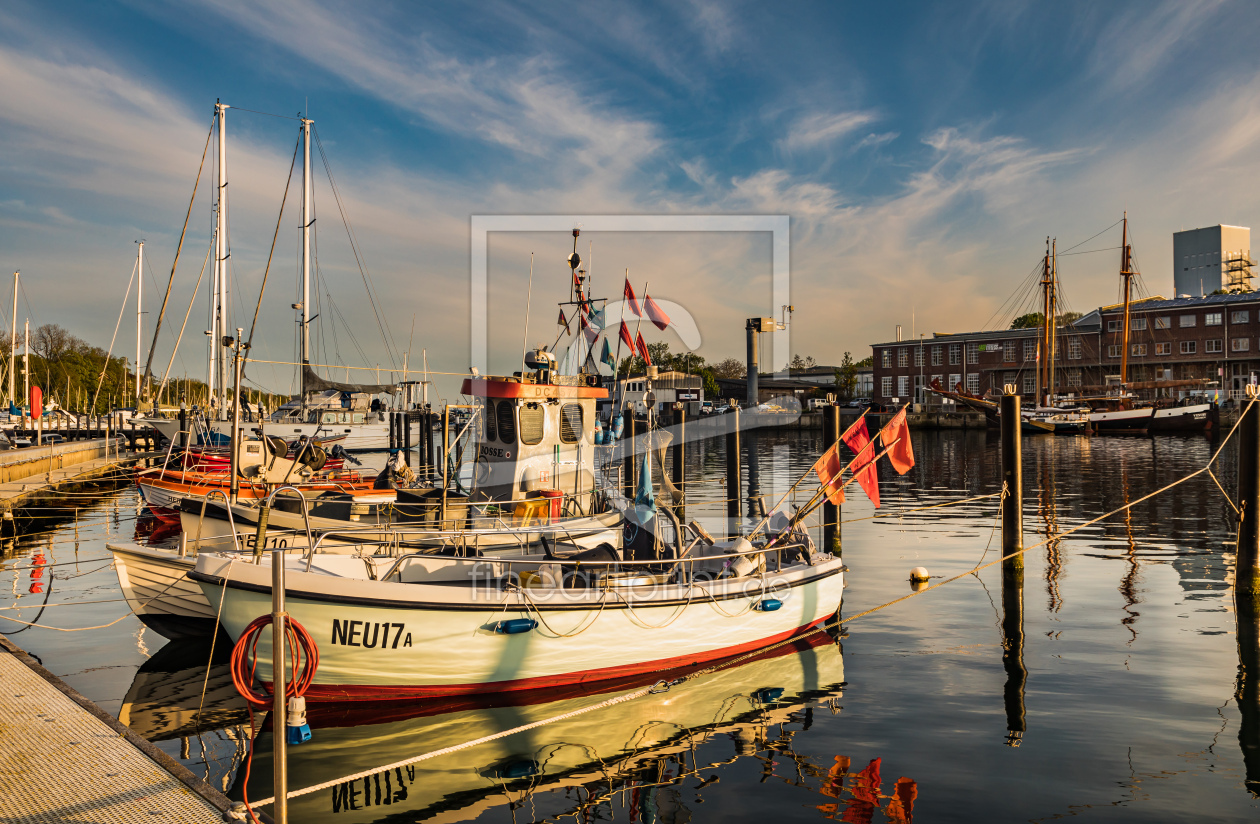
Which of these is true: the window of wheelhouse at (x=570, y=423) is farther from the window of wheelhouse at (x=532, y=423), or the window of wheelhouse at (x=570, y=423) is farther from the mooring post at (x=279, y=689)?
the mooring post at (x=279, y=689)

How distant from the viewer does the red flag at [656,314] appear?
1677 cm

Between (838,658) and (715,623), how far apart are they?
2.31 metres

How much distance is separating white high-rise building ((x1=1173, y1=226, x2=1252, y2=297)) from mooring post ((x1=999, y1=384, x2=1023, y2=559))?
12812 cm

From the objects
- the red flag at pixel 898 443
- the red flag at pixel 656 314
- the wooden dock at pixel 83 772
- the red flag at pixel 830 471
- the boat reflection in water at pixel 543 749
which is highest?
the red flag at pixel 656 314

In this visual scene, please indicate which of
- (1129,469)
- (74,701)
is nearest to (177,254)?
(74,701)

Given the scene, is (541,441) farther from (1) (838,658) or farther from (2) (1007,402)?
(2) (1007,402)

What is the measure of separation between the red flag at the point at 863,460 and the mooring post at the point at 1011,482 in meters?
2.87

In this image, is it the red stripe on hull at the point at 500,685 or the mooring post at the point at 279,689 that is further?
the red stripe on hull at the point at 500,685

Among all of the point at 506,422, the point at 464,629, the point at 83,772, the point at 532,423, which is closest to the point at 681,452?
the point at 532,423

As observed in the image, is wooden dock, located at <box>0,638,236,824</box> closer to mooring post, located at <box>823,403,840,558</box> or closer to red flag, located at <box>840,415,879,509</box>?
red flag, located at <box>840,415,879,509</box>

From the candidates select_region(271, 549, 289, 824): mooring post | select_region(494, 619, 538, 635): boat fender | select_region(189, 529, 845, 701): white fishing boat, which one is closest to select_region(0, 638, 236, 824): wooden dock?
select_region(271, 549, 289, 824): mooring post

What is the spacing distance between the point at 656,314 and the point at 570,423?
13.5 ft

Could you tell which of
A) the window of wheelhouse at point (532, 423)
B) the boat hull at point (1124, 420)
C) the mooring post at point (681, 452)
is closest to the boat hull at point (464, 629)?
the mooring post at point (681, 452)

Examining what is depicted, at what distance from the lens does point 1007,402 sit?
1314 centimetres
